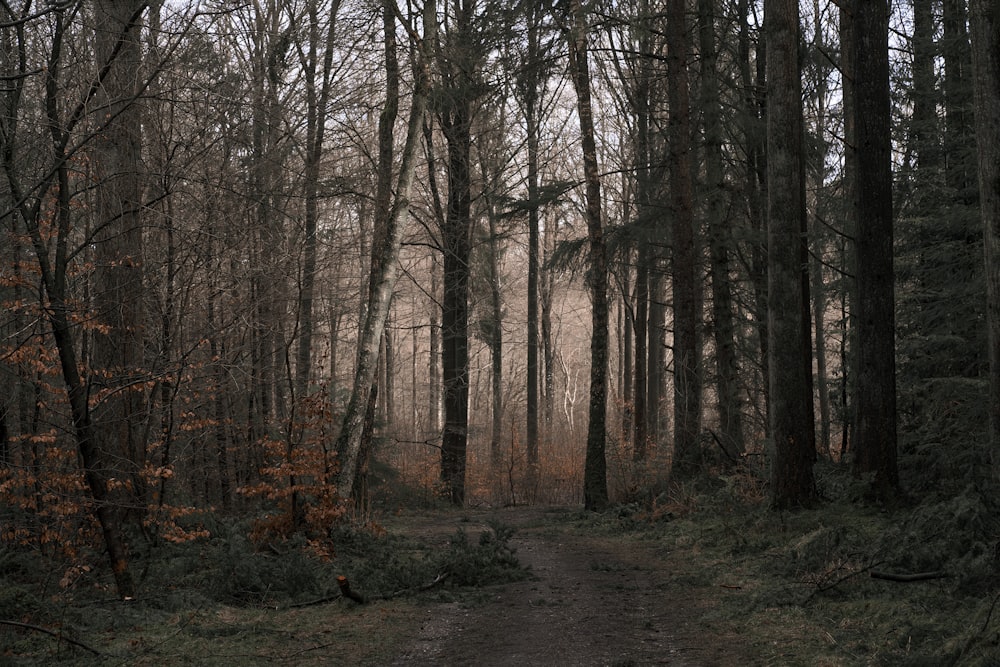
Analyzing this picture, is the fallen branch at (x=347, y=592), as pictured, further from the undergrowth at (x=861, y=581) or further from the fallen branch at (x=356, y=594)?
the undergrowth at (x=861, y=581)

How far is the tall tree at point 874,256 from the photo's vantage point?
10.6 metres

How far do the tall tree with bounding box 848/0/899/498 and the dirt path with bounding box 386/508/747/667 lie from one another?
293 centimetres

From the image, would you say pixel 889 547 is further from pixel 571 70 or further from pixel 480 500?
pixel 480 500

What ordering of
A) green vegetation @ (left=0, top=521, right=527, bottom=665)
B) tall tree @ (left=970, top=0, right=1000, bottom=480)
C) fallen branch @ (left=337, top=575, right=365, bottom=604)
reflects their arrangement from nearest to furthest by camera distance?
green vegetation @ (left=0, top=521, right=527, bottom=665) → fallen branch @ (left=337, top=575, right=365, bottom=604) → tall tree @ (left=970, top=0, right=1000, bottom=480)

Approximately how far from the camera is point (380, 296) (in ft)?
44.3

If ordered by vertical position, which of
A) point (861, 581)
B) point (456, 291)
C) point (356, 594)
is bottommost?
point (356, 594)

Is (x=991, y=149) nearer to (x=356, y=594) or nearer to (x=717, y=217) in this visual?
(x=356, y=594)

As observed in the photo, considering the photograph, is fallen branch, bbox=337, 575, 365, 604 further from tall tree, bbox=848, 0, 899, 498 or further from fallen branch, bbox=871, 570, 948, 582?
tall tree, bbox=848, 0, 899, 498

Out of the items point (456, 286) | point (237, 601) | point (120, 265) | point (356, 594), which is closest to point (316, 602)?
point (356, 594)

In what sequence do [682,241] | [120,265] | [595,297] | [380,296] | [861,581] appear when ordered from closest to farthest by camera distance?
1. [861,581]
2. [120,265]
3. [380,296]
4. [682,241]
5. [595,297]

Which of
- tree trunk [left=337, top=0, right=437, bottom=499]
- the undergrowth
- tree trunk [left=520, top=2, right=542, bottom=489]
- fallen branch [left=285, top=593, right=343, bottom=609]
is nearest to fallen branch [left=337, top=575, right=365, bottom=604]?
fallen branch [left=285, top=593, right=343, bottom=609]

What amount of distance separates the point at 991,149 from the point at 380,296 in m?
8.46

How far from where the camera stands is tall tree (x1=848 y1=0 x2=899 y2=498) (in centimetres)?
1061

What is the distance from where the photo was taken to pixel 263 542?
35.5ft
